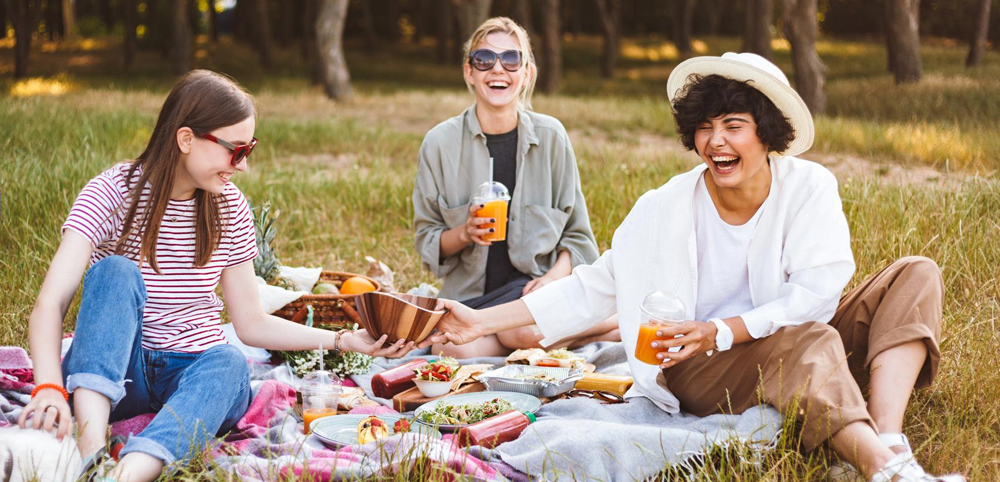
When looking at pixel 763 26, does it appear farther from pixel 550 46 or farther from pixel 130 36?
pixel 130 36

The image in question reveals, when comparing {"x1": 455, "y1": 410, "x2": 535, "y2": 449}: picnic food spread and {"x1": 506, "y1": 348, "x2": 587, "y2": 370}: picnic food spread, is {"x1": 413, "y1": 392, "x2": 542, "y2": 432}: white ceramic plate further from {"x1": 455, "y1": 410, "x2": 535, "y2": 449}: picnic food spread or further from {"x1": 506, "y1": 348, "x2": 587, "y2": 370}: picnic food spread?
{"x1": 506, "y1": 348, "x2": 587, "y2": 370}: picnic food spread

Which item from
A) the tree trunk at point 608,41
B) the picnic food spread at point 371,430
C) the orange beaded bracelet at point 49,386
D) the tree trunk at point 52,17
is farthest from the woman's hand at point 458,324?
the tree trunk at point 52,17

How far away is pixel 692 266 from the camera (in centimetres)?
336

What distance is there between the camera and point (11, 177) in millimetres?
6320

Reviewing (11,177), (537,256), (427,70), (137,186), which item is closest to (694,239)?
(537,256)

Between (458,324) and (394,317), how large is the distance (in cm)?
32

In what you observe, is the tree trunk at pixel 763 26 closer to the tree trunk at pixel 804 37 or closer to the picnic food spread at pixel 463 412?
the tree trunk at pixel 804 37

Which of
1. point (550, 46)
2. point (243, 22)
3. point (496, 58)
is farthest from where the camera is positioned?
point (243, 22)

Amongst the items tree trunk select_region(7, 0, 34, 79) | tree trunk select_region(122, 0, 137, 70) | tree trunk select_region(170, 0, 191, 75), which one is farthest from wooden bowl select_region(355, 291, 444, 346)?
tree trunk select_region(122, 0, 137, 70)

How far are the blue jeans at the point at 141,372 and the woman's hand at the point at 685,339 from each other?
1410 millimetres

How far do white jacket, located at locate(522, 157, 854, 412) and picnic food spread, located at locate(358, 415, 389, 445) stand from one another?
70 centimetres

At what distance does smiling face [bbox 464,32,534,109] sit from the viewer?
14.9 feet

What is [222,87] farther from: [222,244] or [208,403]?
[208,403]

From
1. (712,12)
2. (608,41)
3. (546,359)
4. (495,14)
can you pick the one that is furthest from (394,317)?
(712,12)
